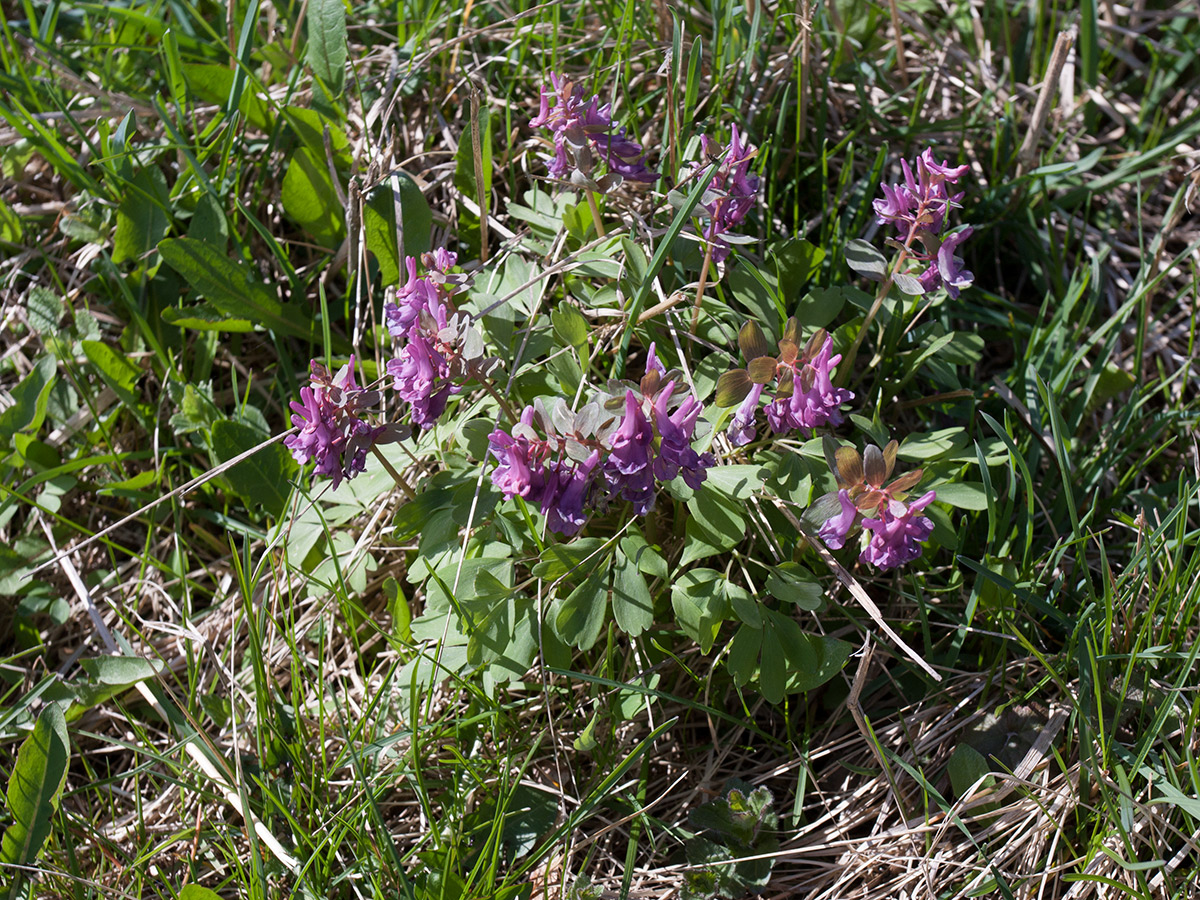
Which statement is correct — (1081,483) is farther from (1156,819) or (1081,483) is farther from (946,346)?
(1156,819)

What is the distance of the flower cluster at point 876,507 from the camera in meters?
1.74

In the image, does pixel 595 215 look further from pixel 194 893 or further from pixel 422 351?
pixel 194 893

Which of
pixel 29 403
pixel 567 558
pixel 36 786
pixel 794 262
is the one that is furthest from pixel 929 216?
pixel 29 403

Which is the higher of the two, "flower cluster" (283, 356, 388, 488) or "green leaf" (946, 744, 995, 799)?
"flower cluster" (283, 356, 388, 488)

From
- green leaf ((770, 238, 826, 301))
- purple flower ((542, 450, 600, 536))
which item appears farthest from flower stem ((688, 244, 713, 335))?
purple flower ((542, 450, 600, 536))

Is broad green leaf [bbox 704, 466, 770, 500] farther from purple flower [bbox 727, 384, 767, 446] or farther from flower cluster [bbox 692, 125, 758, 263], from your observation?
flower cluster [bbox 692, 125, 758, 263]

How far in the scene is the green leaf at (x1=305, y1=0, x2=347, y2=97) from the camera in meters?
2.91

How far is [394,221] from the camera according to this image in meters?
2.79

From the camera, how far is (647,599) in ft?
6.55

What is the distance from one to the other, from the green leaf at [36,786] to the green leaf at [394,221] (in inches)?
57.5

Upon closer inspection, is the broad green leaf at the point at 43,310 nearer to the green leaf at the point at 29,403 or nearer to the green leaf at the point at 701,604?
the green leaf at the point at 29,403

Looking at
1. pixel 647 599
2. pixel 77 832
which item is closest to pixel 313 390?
pixel 647 599

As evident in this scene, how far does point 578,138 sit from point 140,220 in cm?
157

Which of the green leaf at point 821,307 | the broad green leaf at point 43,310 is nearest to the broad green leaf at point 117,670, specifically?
the broad green leaf at point 43,310
